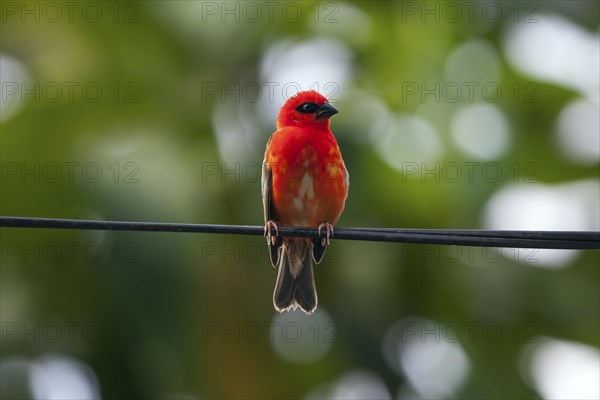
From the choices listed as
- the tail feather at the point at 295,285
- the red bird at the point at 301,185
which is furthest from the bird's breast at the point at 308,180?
the tail feather at the point at 295,285

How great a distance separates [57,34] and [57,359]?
2.82 metres

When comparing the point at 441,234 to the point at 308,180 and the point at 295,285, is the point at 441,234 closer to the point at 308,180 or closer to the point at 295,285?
the point at 308,180

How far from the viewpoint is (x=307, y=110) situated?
6645 millimetres

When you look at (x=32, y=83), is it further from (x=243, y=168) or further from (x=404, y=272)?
(x=404, y=272)

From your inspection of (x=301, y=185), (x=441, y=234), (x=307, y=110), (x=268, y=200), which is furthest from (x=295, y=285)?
(x=441, y=234)

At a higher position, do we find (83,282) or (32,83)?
(32,83)

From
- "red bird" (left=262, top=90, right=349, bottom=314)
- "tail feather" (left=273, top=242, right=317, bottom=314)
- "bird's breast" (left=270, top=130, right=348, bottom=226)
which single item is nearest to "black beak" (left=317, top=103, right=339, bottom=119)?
"red bird" (left=262, top=90, right=349, bottom=314)

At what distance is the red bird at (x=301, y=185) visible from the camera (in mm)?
6344

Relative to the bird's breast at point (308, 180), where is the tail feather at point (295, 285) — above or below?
below

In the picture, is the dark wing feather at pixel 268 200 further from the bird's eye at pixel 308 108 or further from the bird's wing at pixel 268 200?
the bird's eye at pixel 308 108

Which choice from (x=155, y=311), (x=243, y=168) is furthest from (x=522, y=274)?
(x=155, y=311)

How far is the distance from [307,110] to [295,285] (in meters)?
1.22

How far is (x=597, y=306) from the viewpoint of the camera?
8062mm

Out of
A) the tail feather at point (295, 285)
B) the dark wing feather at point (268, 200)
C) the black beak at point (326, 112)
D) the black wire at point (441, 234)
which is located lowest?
the tail feather at point (295, 285)
